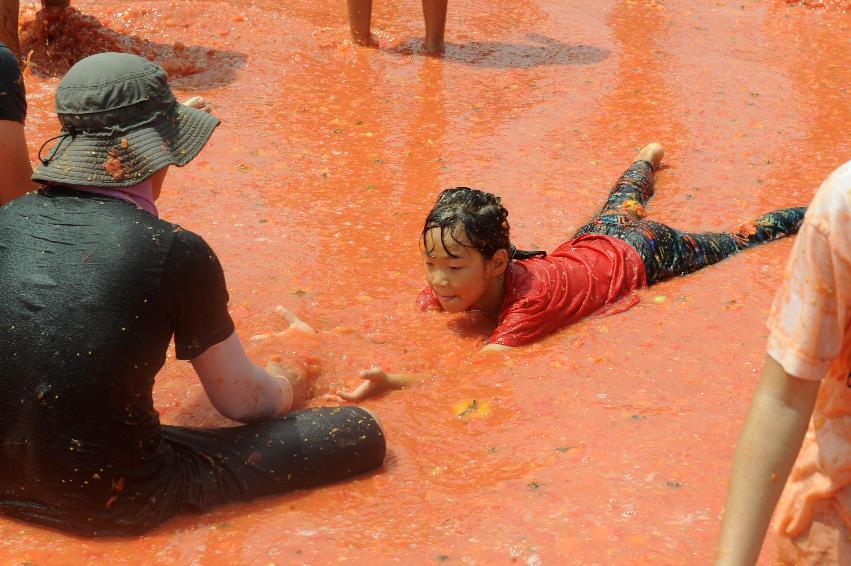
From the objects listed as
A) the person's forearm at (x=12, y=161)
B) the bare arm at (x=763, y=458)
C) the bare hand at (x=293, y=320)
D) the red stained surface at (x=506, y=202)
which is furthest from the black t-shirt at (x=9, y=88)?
the bare arm at (x=763, y=458)

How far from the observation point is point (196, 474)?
2.94 meters

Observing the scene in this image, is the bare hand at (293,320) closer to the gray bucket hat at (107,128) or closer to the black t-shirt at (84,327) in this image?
the black t-shirt at (84,327)

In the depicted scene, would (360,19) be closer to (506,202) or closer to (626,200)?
(506,202)

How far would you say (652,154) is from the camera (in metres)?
5.63

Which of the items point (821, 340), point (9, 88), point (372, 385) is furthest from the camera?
point (372, 385)

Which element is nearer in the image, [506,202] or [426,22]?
[506,202]

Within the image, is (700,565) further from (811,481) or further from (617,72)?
(617,72)

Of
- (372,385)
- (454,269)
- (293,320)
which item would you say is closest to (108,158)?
(372,385)

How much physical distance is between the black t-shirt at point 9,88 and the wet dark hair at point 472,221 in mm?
1581

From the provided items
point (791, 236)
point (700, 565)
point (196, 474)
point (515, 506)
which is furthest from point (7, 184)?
point (791, 236)

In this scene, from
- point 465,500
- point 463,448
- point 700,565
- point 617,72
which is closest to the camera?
point 700,565

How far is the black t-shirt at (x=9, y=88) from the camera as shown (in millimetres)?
3423

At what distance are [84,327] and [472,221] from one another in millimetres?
1844

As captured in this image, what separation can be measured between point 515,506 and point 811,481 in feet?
4.03
